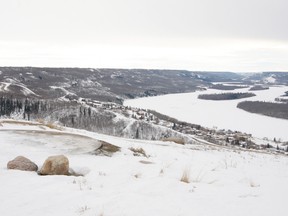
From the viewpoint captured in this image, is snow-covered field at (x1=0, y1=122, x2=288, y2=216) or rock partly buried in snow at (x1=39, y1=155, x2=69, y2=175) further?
rock partly buried in snow at (x1=39, y1=155, x2=69, y2=175)

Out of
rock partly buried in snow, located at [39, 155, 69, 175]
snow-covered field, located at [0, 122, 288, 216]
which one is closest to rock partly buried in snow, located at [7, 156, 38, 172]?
snow-covered field, located at [0, 122, 288, 216]

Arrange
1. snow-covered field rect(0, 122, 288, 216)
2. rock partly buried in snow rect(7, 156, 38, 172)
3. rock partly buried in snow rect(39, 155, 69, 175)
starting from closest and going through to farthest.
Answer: snow-covered field rect(0, 122, 288, 216) → rock partly buried in snow rect(39, 155, 69, 175) → rock partly buried in snow rect(7, 156, 38, 172)

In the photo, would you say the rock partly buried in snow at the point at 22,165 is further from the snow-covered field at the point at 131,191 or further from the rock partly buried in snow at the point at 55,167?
the rock partly buried in snow at the point at 55,167

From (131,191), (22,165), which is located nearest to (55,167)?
(22,165)

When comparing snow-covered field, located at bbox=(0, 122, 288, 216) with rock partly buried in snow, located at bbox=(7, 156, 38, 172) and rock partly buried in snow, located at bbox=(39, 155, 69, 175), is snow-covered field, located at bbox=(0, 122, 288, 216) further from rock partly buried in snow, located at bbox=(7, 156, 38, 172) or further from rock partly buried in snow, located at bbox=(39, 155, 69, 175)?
rock partly buried in snow, located at bbox=(39, 155, 69, 175)

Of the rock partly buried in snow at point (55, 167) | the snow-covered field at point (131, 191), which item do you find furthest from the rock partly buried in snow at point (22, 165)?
the rock partly buried in snow at point (55, 167)

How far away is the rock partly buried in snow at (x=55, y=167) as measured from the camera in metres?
10.6

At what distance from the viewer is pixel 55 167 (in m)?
10.7

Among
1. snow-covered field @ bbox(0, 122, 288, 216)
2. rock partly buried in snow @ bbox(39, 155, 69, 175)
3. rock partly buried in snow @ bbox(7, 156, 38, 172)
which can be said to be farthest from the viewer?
rock partly buried in snow @ bbox(7, 156, 38, 172)

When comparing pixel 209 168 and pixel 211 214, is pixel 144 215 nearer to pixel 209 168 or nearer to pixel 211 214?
pixel 211 214

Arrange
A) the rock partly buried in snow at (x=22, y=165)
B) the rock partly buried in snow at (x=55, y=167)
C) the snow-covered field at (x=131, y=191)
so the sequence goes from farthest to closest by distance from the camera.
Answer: the rock partly buried in snow at (x=22, y=165) < the rock partly buried in snow at (x=55, y=167) < the snow-covered field at (x=131, y=191)

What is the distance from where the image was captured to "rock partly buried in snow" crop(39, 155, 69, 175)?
34.8 ft

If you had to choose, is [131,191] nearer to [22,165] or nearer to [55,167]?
[55,167]

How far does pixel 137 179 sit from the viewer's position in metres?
10.8
